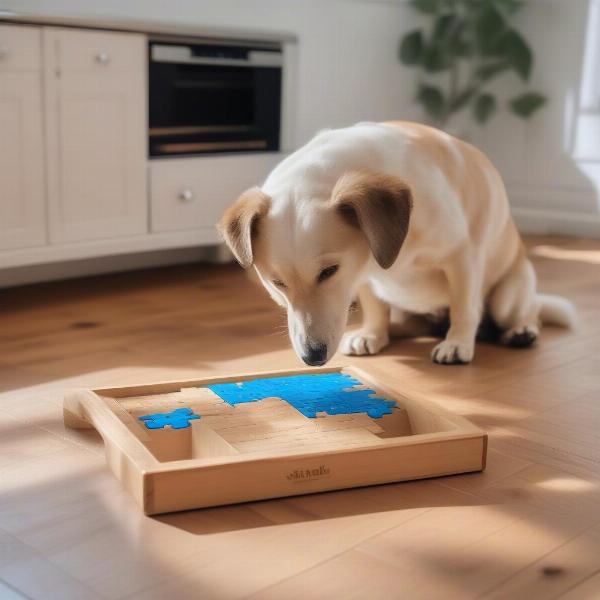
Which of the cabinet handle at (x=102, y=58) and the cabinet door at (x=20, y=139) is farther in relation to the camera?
the cabinet handle at (x=102, y=58)

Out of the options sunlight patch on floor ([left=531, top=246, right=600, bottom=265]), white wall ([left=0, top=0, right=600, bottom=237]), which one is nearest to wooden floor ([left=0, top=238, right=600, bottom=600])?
sunlight patch on floor ([left=531, top=246, right=600, bottom=265])

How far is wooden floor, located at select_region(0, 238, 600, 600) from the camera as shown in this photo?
1.18m

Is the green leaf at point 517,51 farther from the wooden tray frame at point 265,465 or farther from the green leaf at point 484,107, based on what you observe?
the wooden tray frame at point 265,465

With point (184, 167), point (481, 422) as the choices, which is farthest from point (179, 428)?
point (184, 167)

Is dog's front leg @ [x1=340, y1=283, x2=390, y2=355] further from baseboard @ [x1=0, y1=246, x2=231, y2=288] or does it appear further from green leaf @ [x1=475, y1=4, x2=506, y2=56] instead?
green leaf @ [x1=475, y1=4, x2=506, y2=56]

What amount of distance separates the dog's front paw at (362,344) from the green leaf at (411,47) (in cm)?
264

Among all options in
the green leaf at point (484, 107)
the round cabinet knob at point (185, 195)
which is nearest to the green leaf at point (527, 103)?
the green leaf at point (484, 107)

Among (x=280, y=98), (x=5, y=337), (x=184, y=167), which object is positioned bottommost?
(x=5, y=337)

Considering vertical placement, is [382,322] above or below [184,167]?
below

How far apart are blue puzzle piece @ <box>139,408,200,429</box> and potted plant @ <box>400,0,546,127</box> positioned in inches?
136

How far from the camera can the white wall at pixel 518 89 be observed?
4.25 metres

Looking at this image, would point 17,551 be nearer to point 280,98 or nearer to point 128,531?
point 128,531

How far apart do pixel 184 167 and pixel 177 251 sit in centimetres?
47

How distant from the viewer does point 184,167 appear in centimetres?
333
